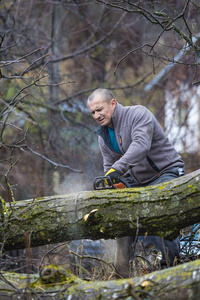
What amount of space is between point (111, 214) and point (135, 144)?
3.02ft

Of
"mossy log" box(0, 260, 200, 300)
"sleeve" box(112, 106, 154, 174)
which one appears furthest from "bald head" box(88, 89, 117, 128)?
"mossy log" box(0, 260, 200, 300)

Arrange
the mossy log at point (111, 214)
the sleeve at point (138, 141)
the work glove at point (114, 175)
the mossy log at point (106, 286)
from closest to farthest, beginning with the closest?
the mossy log at point (106, 286) → the mossy log at point (111, 214) → the work glove at point (114, 175) → the sleeve at point (138, 141)

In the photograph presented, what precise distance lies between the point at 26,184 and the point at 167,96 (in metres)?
5.23

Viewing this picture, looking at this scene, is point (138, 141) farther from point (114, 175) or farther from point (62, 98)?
point (62, 98)

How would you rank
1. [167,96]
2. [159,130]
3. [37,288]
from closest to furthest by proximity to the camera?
[37,288] → [159,130] → [167,96]

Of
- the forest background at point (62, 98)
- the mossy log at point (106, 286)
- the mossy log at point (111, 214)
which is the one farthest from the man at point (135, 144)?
the mossy log at point (106, 286)

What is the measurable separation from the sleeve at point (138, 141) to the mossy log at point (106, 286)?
1459 millimetres

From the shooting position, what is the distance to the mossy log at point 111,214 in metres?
3.26

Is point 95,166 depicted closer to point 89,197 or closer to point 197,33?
point 197,33

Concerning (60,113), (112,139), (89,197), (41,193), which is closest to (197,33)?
(112,139)

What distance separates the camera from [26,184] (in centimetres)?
734

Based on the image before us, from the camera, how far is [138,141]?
399 cm

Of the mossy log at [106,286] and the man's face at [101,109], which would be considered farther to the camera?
the man's face at [101,109]

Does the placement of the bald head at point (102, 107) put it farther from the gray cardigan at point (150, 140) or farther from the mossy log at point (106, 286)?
the mossy log at point (106, 286)
